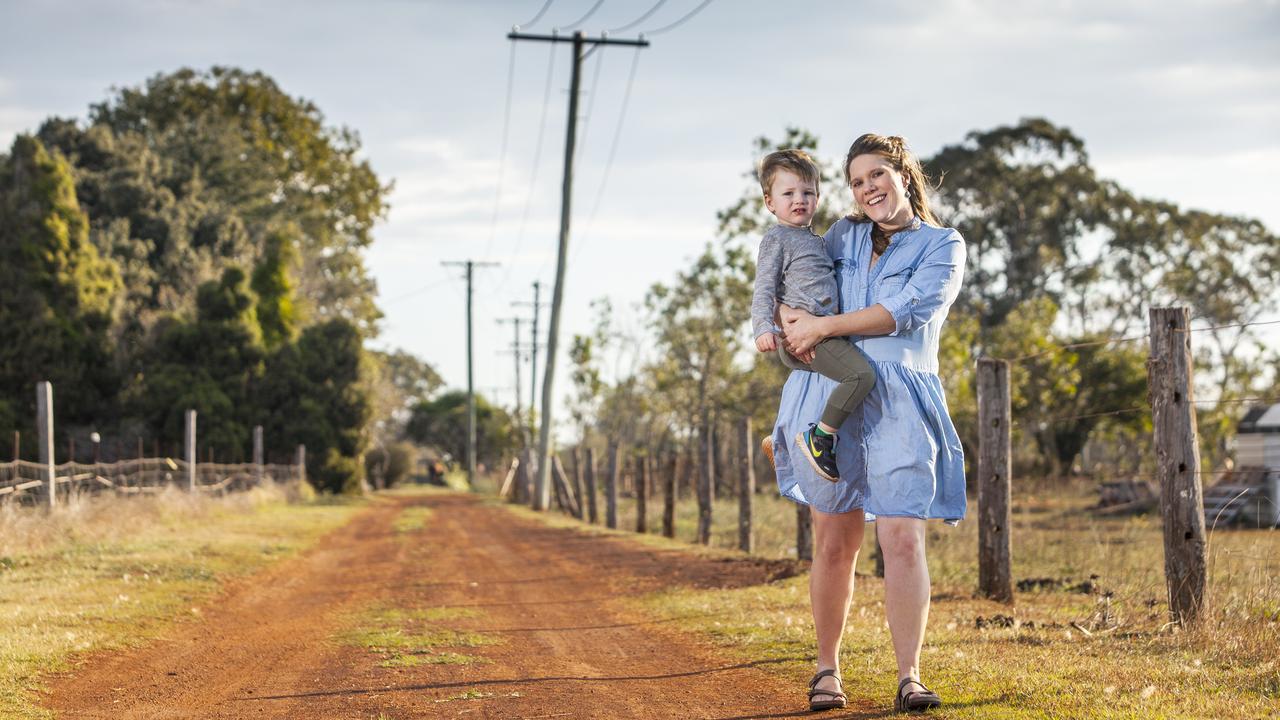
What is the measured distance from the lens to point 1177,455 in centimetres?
671

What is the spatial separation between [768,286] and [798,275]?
123 millimetres

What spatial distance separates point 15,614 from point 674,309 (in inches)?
990

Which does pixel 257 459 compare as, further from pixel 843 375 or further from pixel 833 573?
pixel 843 375

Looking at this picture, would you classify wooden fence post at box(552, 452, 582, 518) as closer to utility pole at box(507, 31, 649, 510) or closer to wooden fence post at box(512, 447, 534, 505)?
utility pole at box(507, 31, 649, 510)

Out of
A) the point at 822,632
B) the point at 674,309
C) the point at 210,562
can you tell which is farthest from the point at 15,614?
the point at 674,309

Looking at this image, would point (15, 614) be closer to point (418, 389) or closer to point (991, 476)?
point (991, 476)

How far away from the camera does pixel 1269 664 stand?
515 centimetres

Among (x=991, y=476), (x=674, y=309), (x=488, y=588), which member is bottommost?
(x=488, y=588)

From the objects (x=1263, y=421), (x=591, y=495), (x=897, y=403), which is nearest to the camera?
(x=897, y=403)

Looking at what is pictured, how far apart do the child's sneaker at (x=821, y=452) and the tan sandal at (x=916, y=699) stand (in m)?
0.78

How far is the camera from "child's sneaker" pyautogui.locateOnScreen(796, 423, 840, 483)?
14.5 ft

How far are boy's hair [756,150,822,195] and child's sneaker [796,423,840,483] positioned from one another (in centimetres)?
95

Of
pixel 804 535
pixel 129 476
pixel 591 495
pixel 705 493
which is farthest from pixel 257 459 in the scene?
pixel 804 535

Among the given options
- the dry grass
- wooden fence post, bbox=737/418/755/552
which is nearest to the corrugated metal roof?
wooden fence post, bbox=737/418/755/552
